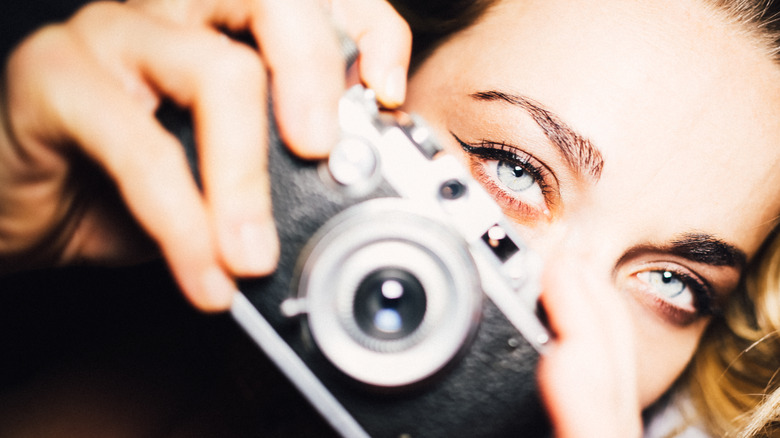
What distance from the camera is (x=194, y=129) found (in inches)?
19.6

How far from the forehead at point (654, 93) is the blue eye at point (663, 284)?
0.56 feet

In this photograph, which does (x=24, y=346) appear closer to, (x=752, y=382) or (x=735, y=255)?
(x=735, y=255)

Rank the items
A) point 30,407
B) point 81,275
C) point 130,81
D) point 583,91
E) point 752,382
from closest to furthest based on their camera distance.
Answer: point 130,81, point 583,91, point 30,407, point 81,275, point 752,382

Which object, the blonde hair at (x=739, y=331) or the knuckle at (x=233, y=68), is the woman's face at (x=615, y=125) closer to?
the blonde hair at (x=739, y=331)

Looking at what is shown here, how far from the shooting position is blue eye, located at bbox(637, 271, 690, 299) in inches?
32.1

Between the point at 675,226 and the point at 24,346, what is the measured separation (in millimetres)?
1121

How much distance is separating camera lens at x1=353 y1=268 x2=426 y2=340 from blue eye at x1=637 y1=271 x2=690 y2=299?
0.53 metres

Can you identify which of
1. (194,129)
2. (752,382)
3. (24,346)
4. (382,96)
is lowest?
(24,346)

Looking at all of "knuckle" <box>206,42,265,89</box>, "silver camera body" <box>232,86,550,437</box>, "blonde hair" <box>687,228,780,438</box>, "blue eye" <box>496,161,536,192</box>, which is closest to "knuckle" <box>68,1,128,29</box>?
"knuckle" <box>206,42,265,89</box>

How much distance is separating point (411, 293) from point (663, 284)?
0.58 metres

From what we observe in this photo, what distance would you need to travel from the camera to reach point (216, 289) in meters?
0.48

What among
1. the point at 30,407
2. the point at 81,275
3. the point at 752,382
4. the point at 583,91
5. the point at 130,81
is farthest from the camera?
the point at 752,382

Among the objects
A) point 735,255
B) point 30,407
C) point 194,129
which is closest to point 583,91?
point 735,255

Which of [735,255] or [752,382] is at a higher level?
[735,255]
